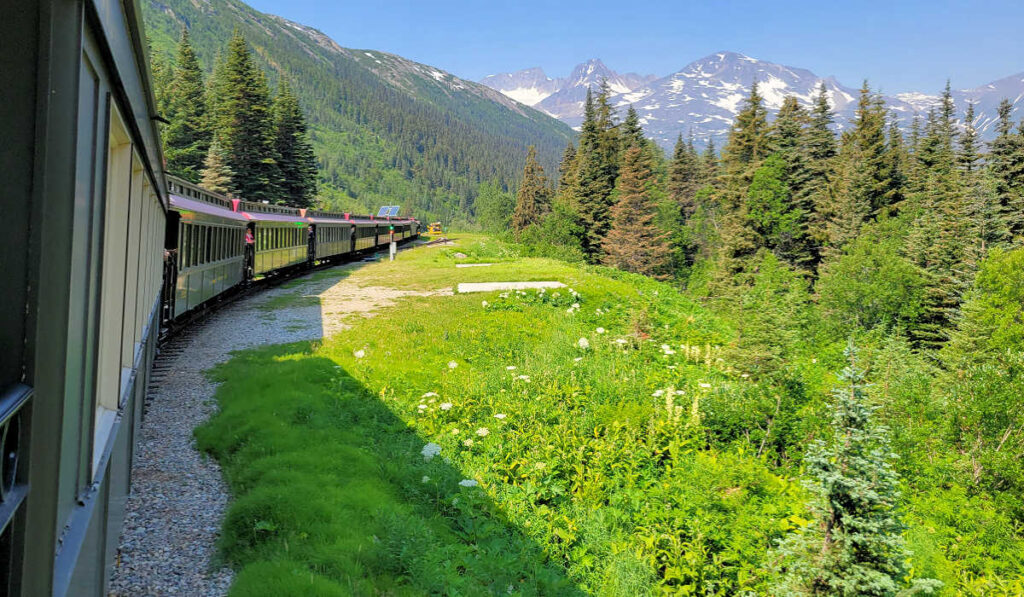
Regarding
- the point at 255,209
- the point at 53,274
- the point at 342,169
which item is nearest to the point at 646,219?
the point at 255,209

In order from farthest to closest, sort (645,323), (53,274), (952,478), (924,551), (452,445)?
(645,323)
(952,478)
(452,445)
(924,551)
(53,274)

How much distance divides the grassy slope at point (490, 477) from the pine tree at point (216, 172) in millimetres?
35784

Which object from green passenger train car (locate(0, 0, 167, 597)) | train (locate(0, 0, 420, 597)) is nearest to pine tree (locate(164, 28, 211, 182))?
train (locate(0, 0, 420, 597))

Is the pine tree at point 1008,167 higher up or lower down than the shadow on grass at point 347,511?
higher up

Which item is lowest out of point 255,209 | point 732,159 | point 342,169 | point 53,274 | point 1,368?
point 1,368

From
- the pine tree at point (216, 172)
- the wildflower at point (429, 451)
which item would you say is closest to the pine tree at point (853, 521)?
the wildflower at point (429, 451)

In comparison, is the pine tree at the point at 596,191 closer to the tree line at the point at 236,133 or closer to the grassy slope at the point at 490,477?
the tree line at the point at 236,133

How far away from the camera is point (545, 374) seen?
491 inches

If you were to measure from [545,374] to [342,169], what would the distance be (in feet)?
533

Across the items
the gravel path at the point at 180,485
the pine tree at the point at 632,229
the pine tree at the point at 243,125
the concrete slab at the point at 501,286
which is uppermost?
the pine tree at the point at 243,125

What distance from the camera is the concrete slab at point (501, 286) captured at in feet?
72.6

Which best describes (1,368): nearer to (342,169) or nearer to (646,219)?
(646,219)

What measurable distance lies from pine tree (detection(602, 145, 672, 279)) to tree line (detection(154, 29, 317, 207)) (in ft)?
93.6

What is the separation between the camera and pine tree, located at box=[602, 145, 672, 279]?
47.2 m
